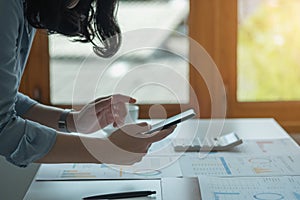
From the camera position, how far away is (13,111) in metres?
1.10

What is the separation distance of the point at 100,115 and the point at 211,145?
12.4 inches

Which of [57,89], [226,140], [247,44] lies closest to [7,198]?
[226,140]

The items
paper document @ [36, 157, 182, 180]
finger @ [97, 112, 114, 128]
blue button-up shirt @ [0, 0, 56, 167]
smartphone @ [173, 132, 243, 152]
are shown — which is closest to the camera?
blue button-up shirt @ [0, 0, 56, 167]

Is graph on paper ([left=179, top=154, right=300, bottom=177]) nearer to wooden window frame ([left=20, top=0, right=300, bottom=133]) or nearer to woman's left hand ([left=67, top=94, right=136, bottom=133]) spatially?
woman's left hand ([left=67, top=94, right=136, bottom=133])

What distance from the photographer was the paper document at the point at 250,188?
113 centimetres

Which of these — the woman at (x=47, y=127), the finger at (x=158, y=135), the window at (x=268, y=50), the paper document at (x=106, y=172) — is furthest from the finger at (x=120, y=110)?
the window at (x=268, y=50)

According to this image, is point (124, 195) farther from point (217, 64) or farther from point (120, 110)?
point (217, 64)

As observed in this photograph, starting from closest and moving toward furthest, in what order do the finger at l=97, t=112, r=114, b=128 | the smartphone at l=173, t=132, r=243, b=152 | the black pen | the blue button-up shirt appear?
the blue button-up shirt → the black pen → the finger at l=97, t=112, r=114, b=128 → the smartphone at l=173, t=132, r=243, b=152

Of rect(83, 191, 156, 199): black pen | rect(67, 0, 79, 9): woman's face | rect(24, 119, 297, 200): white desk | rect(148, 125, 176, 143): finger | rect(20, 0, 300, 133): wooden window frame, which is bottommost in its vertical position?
rect(83, 191, 156, 199): black pen

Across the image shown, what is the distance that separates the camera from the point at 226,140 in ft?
5.07

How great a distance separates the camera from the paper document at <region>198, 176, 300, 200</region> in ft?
3.70

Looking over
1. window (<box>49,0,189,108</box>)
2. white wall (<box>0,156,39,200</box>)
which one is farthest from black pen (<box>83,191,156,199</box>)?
window (<box>49,0,189,108</box>)

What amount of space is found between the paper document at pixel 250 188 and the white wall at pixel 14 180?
0.44 meters

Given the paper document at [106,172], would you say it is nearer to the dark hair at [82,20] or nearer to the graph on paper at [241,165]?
the graph on paper at [241,165]
